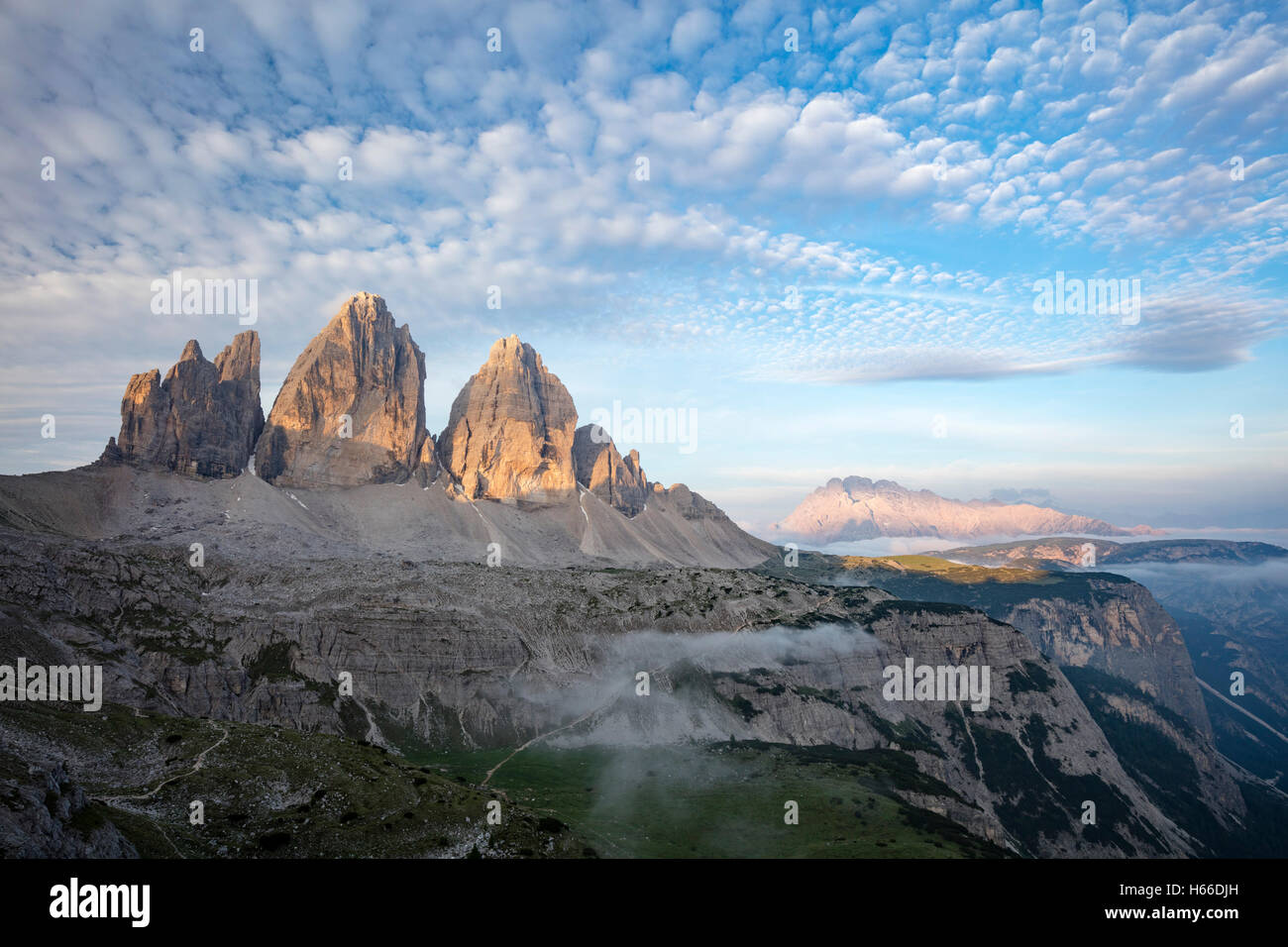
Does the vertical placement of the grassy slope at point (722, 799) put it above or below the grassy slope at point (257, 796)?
below

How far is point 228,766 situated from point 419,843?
2490 cm

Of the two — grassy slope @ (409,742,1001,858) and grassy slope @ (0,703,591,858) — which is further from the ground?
grassy slope @ (0,703,591,858)

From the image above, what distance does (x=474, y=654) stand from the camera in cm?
17762

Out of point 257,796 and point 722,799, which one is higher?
point 257,796

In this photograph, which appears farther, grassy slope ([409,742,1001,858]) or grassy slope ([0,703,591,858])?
grassy slope ([409,742,1001,858])

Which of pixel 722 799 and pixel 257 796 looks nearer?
pixel 257 796

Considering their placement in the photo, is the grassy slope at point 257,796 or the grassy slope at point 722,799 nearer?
the grassy slope at point 257,796

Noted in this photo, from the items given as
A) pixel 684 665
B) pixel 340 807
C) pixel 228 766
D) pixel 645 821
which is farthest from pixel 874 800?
pixel 228 766
